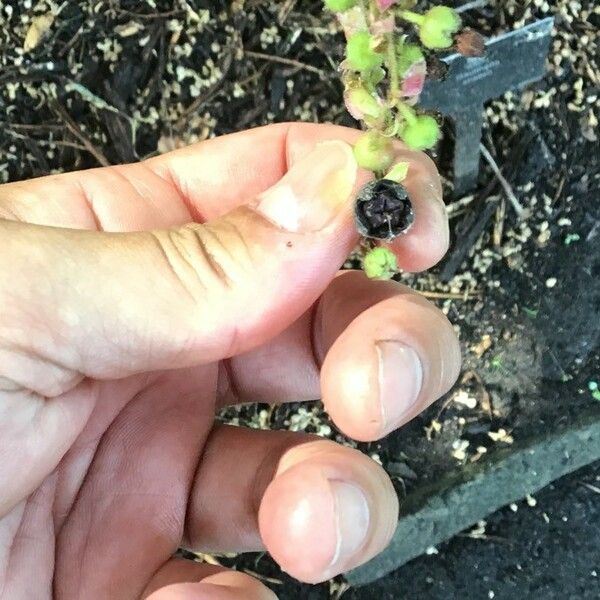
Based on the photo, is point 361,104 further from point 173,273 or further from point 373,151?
point 173,273

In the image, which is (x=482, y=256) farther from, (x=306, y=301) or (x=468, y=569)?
(x=306, y=301)

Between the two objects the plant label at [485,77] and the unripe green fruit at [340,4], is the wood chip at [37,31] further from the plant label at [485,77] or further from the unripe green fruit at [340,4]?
the unripe green fruit at [340,4]

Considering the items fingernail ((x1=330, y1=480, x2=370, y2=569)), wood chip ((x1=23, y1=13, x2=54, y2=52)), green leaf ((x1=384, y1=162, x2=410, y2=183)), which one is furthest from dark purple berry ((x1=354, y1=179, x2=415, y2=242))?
wood chip ((x1=23, y1=13, x2=54, y2=52))

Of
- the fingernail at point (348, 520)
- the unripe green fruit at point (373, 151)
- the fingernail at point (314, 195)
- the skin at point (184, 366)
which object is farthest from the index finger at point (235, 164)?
the fingernail at point (348, 520)

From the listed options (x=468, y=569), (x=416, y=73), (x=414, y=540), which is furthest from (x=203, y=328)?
(x=468, y=569)

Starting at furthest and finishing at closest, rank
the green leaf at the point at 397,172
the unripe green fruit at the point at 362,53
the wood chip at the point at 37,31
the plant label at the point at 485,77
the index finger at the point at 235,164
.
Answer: the wood chip at the point at 37,31, the plant label at the point at 485,77, the index finger at the point at 235,164, the green leaf at the point at 397,172, the unripe green fruit at the point at 362,53

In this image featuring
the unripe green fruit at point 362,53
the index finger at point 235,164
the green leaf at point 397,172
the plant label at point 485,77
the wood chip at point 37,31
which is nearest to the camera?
the unripe green fruit at point 362,53
